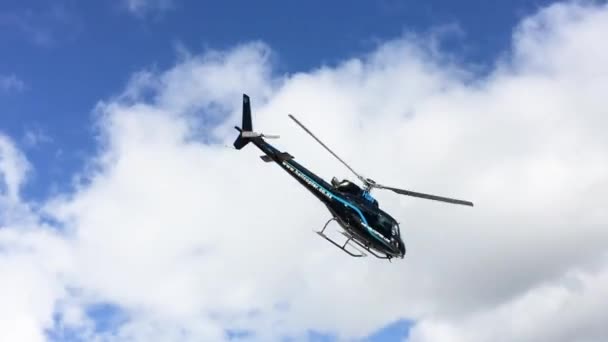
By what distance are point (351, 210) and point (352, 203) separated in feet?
2.56

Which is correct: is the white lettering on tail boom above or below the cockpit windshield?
above

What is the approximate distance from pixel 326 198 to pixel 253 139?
8.77 m

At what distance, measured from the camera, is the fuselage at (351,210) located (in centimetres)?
5319

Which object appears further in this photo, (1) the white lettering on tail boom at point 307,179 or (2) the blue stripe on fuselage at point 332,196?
(1) the white lettering on tail boom at point 307,179

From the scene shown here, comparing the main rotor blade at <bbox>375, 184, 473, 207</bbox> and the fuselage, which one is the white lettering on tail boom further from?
the main rotor blade at <bbox>375, 184, 473, 207</bbox>

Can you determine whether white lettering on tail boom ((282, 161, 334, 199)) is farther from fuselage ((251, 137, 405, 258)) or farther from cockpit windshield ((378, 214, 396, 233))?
cockpit windshield ((378, 214, 396, 233))

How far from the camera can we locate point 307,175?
54.7m

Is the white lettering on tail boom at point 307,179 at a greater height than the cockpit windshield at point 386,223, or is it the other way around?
the white lettering on tail boom at point 307,179

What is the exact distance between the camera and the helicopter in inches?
2095

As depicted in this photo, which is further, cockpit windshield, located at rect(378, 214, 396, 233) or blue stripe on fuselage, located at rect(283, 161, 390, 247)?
cockpit windshield, located at rect(378, 214, 396, 233)

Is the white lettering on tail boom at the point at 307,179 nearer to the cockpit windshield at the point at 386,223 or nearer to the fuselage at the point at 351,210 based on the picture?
the fuselage at the point at 351,210

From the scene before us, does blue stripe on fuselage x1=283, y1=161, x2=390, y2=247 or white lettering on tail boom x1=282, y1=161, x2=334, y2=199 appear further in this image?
white lettering on tail boom x1=282, y1=161, x2=334, y2=199

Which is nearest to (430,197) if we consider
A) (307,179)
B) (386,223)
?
(386,223)

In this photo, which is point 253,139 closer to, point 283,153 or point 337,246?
point 283,153
